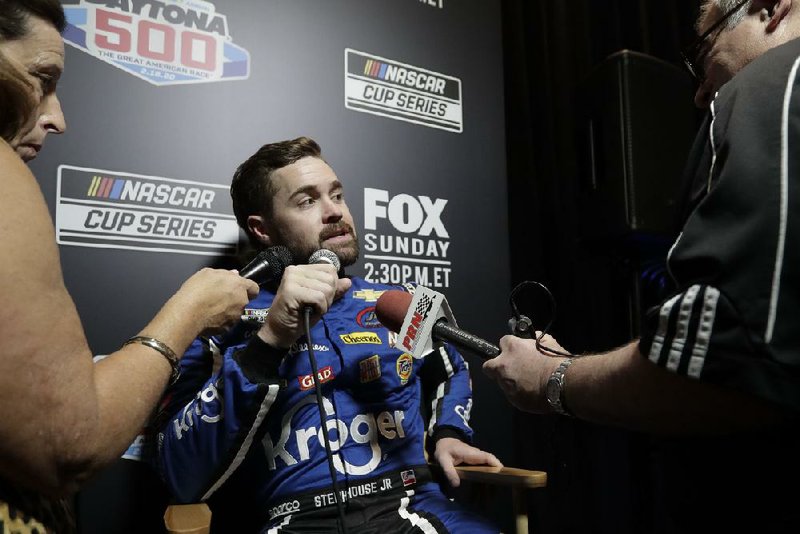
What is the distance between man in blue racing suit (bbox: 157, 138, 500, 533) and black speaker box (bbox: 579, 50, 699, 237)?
2.45ft

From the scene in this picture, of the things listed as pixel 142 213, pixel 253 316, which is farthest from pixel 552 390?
pixel 142 213

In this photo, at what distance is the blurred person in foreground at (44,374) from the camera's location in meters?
0.69

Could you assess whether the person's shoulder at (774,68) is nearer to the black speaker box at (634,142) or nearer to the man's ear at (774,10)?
the man's ear at (774,10)

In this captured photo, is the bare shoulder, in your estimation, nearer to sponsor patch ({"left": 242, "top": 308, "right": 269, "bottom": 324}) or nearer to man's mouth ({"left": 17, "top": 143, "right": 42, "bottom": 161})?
man's mouth ({"left": 17, "top": 143, "right": 42, "bottom": 161})

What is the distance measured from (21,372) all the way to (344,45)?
1.77m

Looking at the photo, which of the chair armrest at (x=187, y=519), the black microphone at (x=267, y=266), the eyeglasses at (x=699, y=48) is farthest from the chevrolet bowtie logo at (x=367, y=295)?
the eyeglasses at (x=699, y=48)

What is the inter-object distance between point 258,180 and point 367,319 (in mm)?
522

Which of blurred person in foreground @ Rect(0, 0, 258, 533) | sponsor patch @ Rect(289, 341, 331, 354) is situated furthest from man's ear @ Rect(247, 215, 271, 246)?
blurred person in foreground @ Rect(0, 0, 258, 533)

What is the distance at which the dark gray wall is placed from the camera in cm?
171

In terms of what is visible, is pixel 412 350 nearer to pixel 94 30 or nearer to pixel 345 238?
pixel 345 238

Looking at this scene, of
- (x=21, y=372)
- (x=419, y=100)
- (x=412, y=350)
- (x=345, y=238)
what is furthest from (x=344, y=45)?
(x=21, y=372)

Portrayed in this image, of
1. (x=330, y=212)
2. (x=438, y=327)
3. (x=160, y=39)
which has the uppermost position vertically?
(x=160, y=39)

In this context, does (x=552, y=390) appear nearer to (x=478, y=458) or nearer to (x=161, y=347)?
(x=161, y=347)

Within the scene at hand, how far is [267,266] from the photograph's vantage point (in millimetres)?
1469
